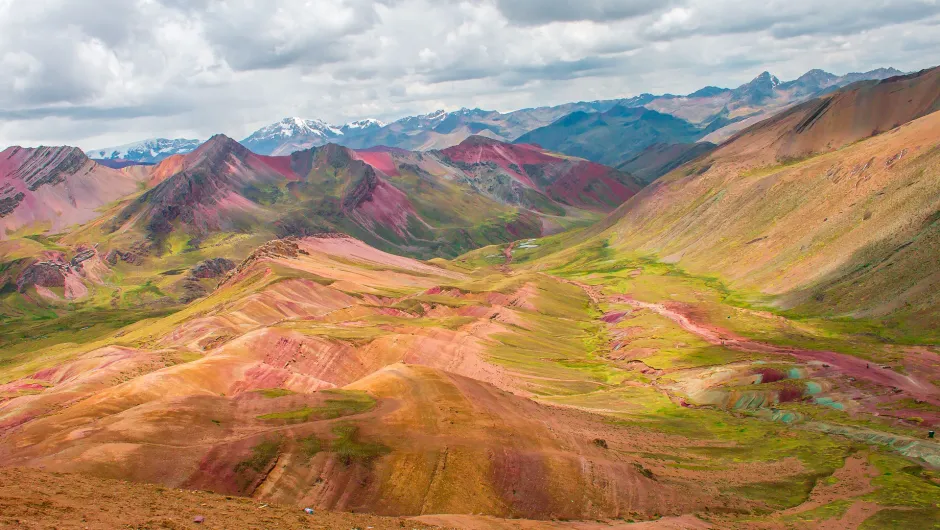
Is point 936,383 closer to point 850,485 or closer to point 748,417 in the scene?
point 748,417

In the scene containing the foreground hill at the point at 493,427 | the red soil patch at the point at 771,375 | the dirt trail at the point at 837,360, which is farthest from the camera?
the red soil patch at the point at 771,375

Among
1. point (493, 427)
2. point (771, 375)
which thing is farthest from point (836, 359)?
point (493, 427)

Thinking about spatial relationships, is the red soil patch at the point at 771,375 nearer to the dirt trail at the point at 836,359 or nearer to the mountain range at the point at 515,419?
the mountain range at the point at 515,419

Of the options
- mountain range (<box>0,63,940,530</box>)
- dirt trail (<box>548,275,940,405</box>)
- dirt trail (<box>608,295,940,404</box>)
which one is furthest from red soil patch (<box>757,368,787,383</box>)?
dirt trail (<box>608,295,940,404</box>)

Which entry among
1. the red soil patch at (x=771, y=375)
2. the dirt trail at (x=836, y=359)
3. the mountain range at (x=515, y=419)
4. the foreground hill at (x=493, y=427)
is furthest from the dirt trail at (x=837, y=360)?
the red soil patch at (x=771, y=375)

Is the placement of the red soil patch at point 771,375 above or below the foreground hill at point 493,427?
below

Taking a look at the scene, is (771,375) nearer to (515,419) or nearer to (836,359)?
(836,359)

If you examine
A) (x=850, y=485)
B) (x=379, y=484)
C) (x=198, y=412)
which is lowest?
(x=850, y=485)

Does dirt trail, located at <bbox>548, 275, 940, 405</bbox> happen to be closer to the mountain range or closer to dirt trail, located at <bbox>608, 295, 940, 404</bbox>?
dirt trail, located at <bbox>608, 295, 940, 404</bbox>

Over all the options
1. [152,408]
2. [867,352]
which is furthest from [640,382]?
[152,408]

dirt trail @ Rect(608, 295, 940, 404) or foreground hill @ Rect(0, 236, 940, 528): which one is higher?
foreground hill @ Rect(0, 236, 940, 528)

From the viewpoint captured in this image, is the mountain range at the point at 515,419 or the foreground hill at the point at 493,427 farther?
the foreground hill at the point at 493,427
